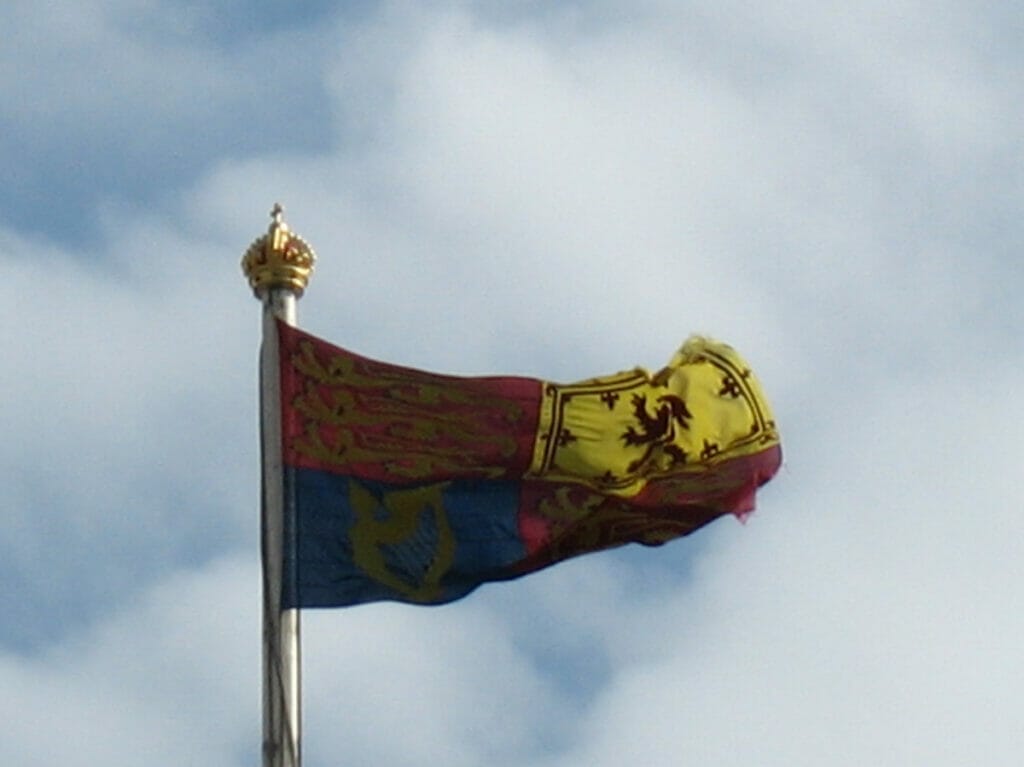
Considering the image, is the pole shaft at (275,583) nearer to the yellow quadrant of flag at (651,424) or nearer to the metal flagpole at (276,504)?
the metal flagpole at (276,504)

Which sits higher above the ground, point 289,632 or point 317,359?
point 317,359

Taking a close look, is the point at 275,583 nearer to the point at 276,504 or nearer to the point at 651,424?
the point at 276,504

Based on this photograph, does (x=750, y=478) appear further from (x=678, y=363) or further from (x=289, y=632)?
(x=289, y=632)

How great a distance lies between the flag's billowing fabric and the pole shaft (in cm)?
14

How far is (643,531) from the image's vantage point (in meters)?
28.2

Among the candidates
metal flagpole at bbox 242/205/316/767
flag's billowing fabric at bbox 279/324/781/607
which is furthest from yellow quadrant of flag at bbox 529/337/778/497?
metal flagpole at bbox 242/205/316/767

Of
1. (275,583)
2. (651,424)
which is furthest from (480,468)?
(275,583)

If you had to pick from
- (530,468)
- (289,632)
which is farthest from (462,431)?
(289,632)

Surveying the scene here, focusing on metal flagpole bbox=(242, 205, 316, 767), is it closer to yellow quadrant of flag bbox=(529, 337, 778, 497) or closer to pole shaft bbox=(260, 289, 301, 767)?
pole shaft bbox=(260, 289, 301, 767)

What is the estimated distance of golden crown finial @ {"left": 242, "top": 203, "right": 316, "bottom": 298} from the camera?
27.8m

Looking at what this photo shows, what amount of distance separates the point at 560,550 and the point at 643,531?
2.16 feet

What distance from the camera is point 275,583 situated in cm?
2661

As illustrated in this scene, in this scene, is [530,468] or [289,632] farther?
[530,468]

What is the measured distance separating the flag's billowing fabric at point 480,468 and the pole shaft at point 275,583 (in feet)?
0.47
